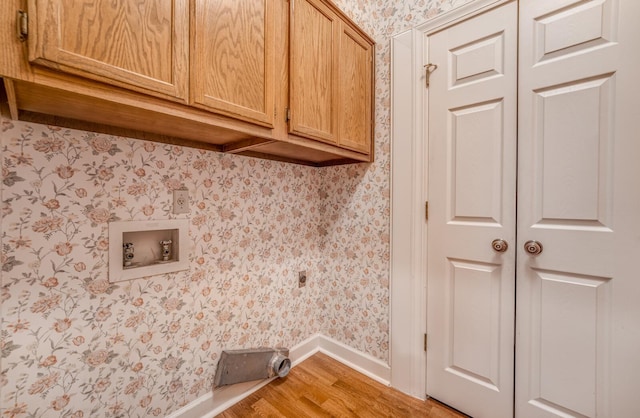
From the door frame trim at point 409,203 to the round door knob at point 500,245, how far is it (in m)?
0.35

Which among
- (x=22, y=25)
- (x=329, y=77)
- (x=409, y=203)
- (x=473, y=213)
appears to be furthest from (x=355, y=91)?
(x=22, y=25)

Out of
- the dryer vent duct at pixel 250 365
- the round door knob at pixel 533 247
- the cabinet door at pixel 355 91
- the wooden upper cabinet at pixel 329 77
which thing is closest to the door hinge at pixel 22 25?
the wooden upper cabinet at pixel 329 77

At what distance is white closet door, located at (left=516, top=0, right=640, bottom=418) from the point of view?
3.31 ft

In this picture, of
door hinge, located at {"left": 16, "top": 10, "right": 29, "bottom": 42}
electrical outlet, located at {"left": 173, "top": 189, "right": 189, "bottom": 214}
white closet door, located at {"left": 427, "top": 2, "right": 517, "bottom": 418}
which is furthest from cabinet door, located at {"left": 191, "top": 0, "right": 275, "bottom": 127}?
white closet door, located at {"left": 427, "top": 2, "right": 517, "bottom": 418}

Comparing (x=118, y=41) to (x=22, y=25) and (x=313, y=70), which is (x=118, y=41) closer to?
(x=22, y=25)

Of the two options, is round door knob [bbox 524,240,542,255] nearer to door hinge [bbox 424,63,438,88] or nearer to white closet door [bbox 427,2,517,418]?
white closet door [bbox 427,2,517,418]

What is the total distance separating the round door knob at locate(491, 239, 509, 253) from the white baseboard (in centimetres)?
101

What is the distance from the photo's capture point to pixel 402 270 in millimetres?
1587

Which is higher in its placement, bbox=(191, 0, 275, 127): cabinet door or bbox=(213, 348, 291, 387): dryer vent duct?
bbox=(191, 0, 275, 127): cabinet door

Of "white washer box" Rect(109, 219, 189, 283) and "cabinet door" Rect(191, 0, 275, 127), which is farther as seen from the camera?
"white washer box" Rect(109, 219, 189, 283)

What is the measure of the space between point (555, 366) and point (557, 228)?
2.06 ft

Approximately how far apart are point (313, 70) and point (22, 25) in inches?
39.9

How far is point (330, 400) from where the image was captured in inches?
58.8

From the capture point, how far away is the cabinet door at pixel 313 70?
1.21 m
